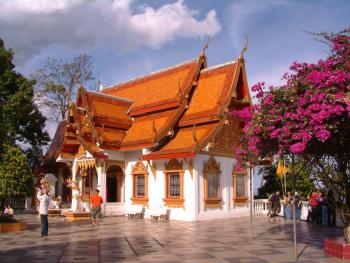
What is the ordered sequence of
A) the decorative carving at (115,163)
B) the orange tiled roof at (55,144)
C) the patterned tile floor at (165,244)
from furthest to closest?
the orange tiled roof at (55,144) < the decorative carving at (115,163) < the patterned tile floor at (165,244)

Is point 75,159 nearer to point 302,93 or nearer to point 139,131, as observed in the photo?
point 139,131

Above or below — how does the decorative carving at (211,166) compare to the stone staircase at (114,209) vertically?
above

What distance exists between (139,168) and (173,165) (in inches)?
98.4

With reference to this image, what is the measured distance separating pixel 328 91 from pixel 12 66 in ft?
94.9

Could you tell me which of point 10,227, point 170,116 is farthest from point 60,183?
point 10,227

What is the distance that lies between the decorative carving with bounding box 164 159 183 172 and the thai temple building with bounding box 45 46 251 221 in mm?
46

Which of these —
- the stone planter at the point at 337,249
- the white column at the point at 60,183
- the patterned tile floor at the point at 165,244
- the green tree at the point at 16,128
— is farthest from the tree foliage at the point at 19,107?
the stone planter at the point at 337,249

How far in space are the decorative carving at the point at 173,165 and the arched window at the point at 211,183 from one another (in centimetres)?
116

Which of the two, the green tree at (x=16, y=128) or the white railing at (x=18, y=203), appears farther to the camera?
the white railing at (x=18, y=203)

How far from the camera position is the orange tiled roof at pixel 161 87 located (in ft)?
76.3

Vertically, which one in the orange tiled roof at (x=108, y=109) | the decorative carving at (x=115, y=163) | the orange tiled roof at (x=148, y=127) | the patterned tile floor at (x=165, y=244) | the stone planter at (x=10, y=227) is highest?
the orange tiled roof at (x=108, y=109)

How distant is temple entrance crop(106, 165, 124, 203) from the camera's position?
23.7 meters

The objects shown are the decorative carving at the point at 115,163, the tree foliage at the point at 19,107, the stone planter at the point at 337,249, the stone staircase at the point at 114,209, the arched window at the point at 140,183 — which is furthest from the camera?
the tree foliage at the point at 19,107

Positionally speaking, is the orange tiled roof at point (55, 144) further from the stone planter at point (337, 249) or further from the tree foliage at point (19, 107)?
the stone planter at point (337, 249)
